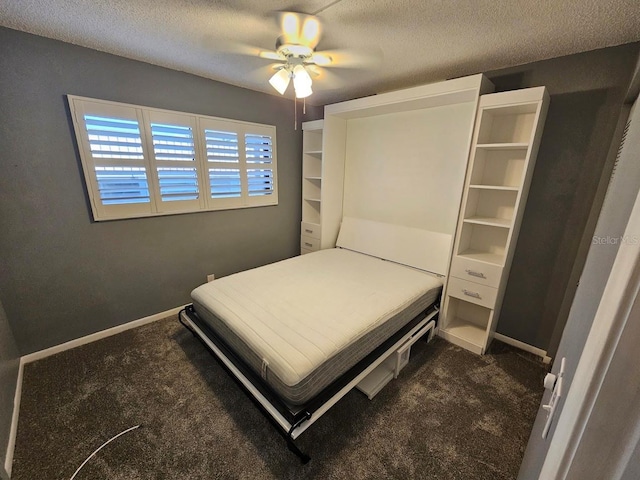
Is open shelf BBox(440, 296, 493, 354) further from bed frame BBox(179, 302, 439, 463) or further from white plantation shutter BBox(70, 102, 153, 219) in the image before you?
white plantation shutter BBox(70, 102, 153, 219)

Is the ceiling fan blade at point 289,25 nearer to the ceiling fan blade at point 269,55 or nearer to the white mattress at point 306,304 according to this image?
the ceiling fan blade at point 269,55

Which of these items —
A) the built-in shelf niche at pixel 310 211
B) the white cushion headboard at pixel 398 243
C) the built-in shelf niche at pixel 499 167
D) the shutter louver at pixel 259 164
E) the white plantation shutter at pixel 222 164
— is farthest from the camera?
the built-in shelf niche at pixel 310 211

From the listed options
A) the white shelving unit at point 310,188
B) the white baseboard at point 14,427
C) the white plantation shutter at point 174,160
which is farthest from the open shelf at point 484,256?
the white baseboard at point 14,427

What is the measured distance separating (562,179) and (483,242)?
0.79 metres

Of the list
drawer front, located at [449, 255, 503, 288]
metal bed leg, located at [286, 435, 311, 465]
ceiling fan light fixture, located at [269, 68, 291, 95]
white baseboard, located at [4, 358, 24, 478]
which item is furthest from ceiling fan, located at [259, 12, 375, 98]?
white baseboard, located at [4, 358, 24, 478]

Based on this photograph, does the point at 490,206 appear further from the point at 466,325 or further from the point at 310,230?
the point at 310,230

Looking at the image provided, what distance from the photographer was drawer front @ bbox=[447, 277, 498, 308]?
2287mm

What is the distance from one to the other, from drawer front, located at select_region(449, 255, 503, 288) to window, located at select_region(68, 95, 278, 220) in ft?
7.96

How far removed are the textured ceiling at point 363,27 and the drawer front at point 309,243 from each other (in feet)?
7.06

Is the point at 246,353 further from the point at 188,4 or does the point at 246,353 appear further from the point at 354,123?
the point at 354,123

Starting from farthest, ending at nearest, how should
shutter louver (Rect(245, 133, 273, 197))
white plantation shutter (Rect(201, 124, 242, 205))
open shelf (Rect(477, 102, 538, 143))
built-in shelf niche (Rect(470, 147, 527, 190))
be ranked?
shutter louver (Rect(245, 133, 273, 197)) < white plantation shutter (Rect(201, 124, 242, 205)) < built-in shelf niche (Rect(470, 147, 527, 190)) < open shelf (Rect(477, 102, 538, 143))

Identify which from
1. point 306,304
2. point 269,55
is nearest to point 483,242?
point 306,304

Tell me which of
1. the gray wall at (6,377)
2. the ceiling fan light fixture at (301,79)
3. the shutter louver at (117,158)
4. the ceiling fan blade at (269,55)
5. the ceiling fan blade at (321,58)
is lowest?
the gray wall at (6,377)

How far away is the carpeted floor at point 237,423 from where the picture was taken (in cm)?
145
